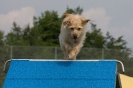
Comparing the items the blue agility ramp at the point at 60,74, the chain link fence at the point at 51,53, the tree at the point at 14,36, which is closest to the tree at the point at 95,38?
the tree at the point at 14,36

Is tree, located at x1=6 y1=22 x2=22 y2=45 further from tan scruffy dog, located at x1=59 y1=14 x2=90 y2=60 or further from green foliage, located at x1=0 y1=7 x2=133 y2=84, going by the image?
tan scruffy dog, located at x1=59 y1=14 x2=90 y2=60

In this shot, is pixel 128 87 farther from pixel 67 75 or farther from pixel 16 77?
pixel 16 77

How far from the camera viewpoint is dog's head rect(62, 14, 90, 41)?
27.3 ft

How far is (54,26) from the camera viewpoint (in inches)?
1329

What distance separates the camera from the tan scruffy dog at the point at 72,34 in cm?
832

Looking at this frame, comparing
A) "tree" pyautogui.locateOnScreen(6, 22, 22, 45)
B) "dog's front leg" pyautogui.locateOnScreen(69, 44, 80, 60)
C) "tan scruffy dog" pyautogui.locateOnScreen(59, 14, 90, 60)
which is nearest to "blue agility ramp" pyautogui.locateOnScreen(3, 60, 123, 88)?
"dog's front leg" pyautogui.locateOnScreen(69, 44, 80, 60)

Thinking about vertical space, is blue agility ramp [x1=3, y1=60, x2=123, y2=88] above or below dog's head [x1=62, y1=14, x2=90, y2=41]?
below

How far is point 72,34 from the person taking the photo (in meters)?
8.30

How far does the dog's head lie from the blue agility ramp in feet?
3.10

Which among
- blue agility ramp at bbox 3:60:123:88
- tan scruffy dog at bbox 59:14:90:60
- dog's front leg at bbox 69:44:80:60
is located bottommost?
blue agility ramp at bbox 3:60:123:88

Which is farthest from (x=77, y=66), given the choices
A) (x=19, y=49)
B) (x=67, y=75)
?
(x=19, y=49)

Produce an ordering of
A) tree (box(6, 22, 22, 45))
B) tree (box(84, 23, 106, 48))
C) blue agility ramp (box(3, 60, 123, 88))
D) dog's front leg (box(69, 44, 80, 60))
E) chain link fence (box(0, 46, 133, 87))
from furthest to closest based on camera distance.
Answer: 1. tree (box(84, 23, 106, 48))
2. tree (box(6, 22, 22, 45))
3. chain link fence (box(0, 46, 133, 87))
4. dog's front leg (box(69, 44, 80, 60))
5. blue agility ramp (box(3, 60, 123, 88))

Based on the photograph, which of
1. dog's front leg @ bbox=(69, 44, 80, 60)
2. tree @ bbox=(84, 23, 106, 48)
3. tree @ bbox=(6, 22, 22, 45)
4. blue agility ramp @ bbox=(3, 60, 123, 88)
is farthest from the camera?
tree @ bbox=(84, 23, 106, 48)

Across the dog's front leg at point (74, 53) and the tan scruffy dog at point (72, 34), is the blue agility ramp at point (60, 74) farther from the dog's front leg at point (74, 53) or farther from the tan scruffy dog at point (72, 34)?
the tan scruffy dog at point (72, 34)
